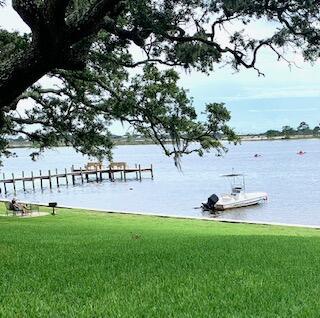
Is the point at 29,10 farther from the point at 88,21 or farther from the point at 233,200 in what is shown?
the point at 233,200

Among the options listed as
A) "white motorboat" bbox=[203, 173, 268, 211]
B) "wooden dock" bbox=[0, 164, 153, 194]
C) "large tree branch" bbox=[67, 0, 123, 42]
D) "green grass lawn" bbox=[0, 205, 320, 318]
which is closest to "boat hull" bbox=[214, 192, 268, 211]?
"white motorboat" bbox=[203, 173, 268, 211]

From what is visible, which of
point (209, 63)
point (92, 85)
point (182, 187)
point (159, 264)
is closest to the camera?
point (159, 264)

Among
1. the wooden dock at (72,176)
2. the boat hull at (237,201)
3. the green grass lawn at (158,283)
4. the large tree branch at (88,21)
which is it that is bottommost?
the boat hull at (237,201)

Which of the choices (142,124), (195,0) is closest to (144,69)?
(142,124)

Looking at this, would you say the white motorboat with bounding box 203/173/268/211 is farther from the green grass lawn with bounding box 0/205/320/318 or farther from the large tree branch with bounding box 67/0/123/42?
the large tree branch with bounding box 67/0/123/42

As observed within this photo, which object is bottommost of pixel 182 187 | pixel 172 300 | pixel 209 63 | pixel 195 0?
pixel 182 187

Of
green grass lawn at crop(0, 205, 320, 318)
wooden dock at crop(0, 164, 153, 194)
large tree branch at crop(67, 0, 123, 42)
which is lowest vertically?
wooden dock at crop(0, 164, 153, 194)

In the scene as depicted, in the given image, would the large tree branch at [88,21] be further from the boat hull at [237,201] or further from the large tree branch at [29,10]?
the boat hull at [237,201]

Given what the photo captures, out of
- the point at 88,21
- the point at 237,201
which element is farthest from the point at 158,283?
the point at 237,201

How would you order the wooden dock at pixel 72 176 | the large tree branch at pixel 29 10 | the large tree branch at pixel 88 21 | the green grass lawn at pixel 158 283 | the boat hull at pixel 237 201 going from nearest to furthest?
the green grass lawn at pixel 158 283
the large tree branch at pixel 29 10
the large tree branch at pixel 88 21
the boat hull at pixel 237 201
the wooden dock at pixel 72 176

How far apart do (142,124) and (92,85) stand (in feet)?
9.03

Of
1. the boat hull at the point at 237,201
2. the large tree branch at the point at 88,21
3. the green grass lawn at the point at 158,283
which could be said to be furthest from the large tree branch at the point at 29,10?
the boat hull at the point at 237,201

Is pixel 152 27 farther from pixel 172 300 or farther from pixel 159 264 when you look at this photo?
pixel 172 300

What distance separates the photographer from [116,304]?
4754 millimetres
